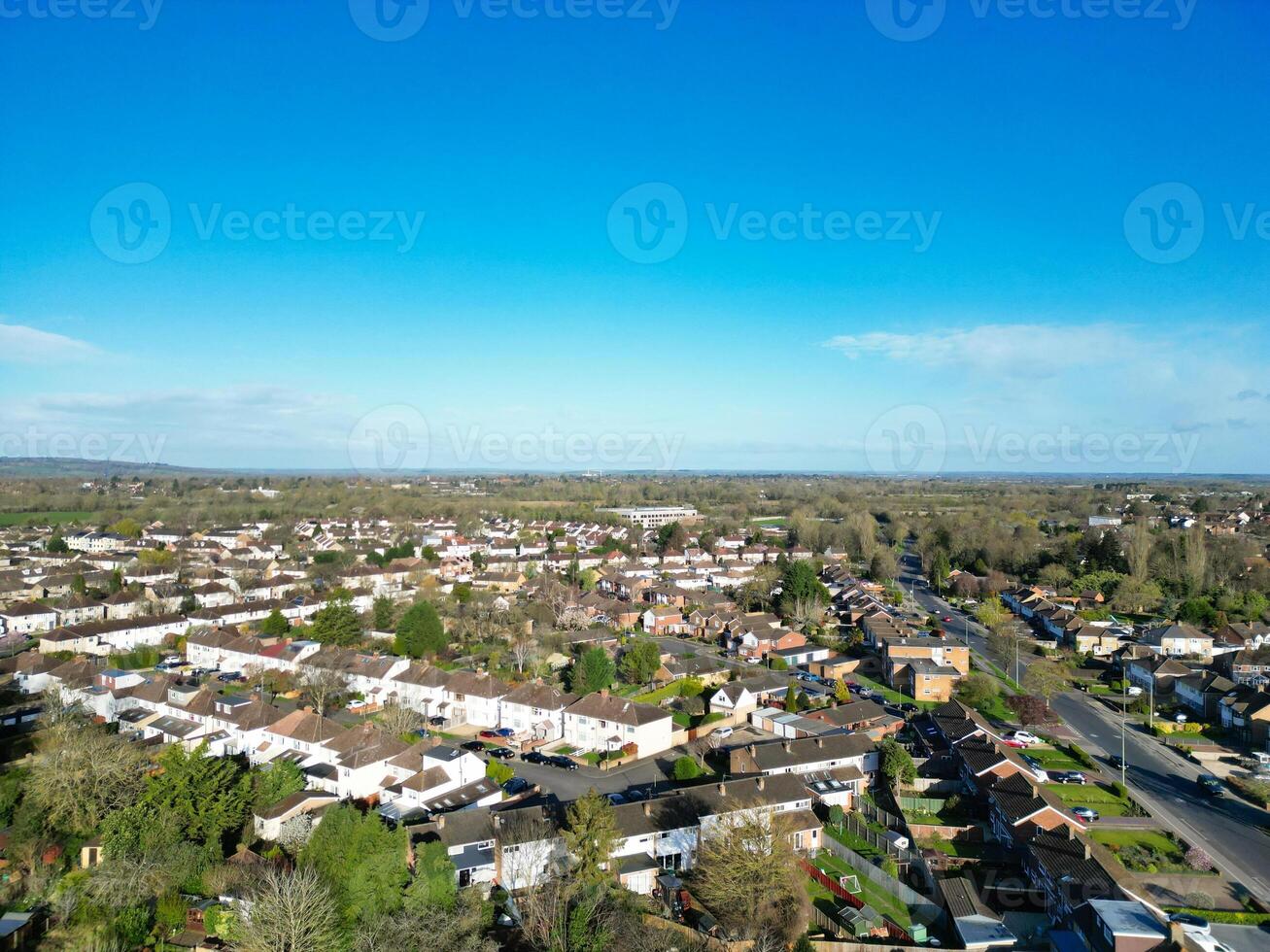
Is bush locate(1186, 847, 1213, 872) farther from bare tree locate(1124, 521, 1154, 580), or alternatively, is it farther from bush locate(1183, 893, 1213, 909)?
bare tree locate(1124, 521, 1154, 580)

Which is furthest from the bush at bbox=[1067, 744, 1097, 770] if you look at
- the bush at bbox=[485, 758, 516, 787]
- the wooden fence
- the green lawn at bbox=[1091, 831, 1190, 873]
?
the bush at bbox=[485, 758, 516, 787]

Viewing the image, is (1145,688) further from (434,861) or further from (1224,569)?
(434,861)

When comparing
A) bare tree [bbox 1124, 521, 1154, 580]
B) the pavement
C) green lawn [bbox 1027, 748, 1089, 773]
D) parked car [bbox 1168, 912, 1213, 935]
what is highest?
bare tree [bbox 1124, 521, 1154, 580]

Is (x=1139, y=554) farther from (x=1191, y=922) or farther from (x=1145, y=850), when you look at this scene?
(x=1191, y=922)

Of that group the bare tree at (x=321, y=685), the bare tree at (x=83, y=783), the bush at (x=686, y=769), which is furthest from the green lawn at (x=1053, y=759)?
the bare tree at (x=83, y=783)

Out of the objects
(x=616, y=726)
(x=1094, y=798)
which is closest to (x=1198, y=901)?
(x=1094, y=798)

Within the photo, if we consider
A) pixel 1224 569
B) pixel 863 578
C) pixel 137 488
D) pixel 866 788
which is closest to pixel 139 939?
pixel 866 788
